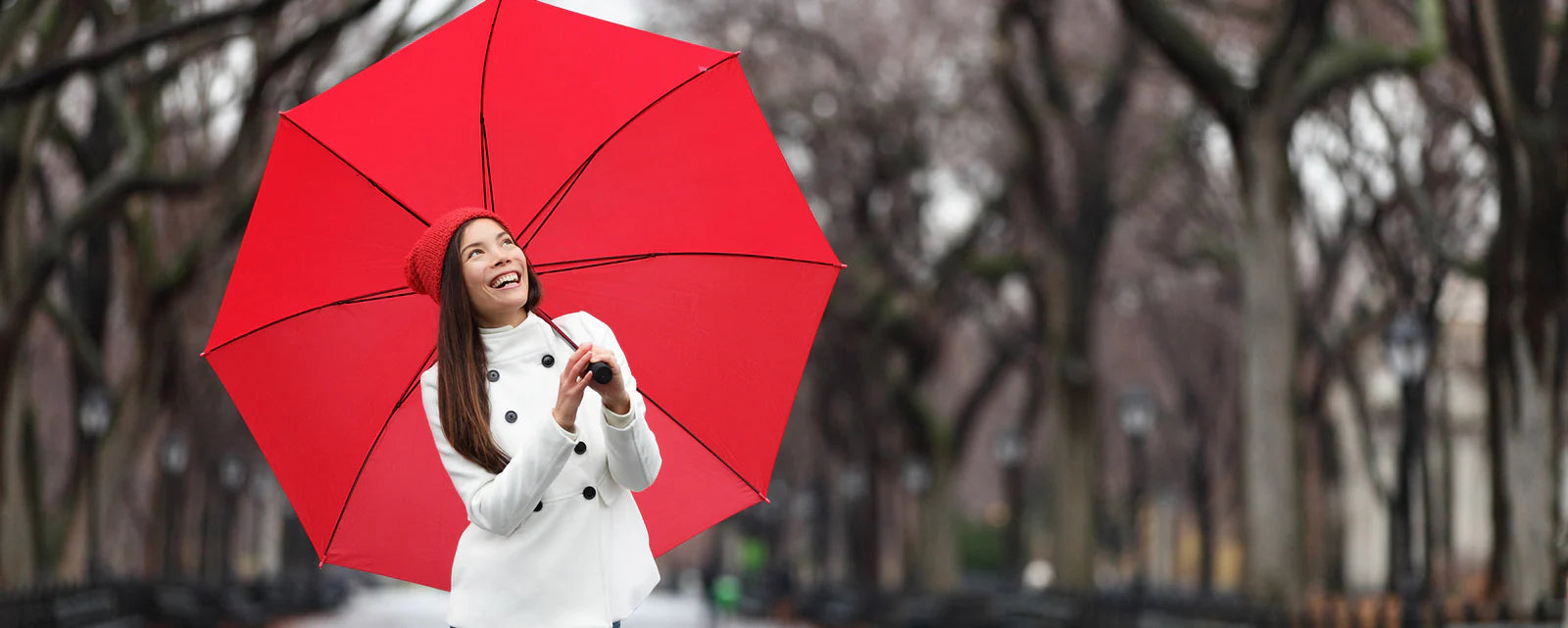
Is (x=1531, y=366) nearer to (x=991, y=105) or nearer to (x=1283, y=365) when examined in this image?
(x=1283, y=365)

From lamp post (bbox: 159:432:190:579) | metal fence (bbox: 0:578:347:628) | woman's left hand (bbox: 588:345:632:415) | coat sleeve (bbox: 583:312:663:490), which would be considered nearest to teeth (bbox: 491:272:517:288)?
coat sleeve (bbox: 583:312:663:490)

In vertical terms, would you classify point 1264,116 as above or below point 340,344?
above

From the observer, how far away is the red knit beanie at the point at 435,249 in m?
3.73

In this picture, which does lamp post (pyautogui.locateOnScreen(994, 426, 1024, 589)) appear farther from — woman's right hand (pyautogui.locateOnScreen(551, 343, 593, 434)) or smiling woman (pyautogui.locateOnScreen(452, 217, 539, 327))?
woman's right hand (pyautogui.locateOnScreen(551, 343, 593, 434))

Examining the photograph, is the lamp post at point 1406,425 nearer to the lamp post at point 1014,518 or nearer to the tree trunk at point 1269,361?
the tree trunk at point 1269,361

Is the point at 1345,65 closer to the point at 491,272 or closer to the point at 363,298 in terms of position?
the point at 363,298

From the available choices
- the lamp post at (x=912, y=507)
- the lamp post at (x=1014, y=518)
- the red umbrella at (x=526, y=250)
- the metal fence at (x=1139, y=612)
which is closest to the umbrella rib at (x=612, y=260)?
the red umbrella at (x=526, y=250)

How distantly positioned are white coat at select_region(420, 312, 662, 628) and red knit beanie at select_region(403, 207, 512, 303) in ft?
0.52

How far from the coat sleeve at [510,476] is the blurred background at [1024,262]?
756 cm

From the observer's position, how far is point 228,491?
4053 centimetres

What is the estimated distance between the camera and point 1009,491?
34.8 m

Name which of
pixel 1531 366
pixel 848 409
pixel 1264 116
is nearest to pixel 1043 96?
pixel 1264 116

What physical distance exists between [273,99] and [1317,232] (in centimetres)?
1295

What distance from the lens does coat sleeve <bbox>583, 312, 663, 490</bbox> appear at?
3453mm
